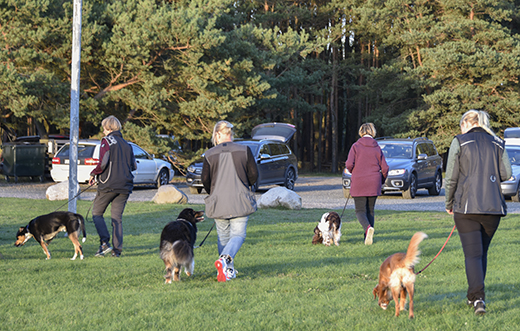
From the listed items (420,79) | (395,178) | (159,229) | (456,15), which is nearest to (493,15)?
(456,15)

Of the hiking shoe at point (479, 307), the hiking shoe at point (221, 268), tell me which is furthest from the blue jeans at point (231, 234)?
the hiking shoe at point (479, 307)

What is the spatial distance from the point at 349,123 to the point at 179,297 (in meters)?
45.5

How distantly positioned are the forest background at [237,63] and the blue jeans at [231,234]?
16740 millimetres

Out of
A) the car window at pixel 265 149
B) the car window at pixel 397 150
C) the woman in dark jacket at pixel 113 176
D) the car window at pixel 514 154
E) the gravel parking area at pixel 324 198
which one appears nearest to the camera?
the woman in dark jacket at pixel 113 176

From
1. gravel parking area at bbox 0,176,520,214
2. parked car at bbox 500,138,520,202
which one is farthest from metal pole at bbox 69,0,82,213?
parked car at bbox 500,138,520,202

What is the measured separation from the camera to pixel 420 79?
34000 millimetres

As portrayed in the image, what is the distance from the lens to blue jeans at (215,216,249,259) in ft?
20.0

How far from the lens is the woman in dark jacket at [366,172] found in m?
8.63

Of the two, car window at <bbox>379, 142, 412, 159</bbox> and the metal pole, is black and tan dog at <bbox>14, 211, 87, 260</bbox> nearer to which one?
the metal pole

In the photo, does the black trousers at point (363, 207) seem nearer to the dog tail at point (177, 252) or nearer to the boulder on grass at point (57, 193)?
the dog tail at point (177, 252)

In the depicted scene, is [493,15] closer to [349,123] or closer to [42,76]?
[349,123]

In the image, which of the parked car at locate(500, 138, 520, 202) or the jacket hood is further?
the parked car at locate(500, 138, 520, 202)

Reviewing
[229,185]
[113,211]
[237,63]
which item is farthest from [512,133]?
[229,185]

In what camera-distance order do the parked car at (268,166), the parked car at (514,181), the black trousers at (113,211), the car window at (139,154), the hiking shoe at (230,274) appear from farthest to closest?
the car window at (139,154), the parked car at (268,166), the parked car at (514,181), the black trousers at (113,211), the hiking shoe at (230,274)
